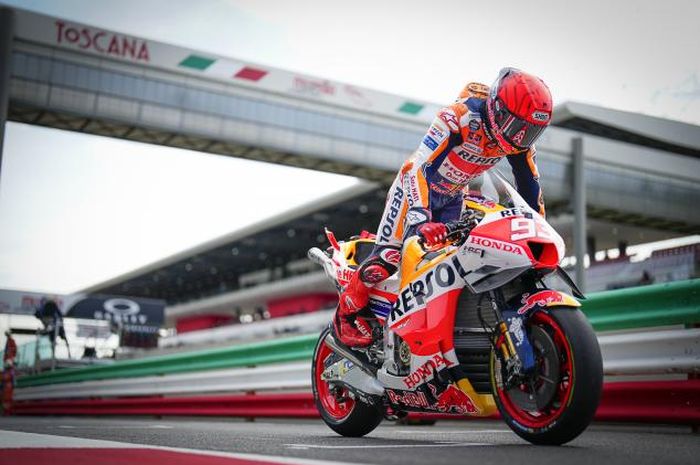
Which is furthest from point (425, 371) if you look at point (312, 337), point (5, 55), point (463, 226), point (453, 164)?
point (5, 55)

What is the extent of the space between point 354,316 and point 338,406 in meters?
0.72

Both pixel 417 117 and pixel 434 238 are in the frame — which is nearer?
pixel 434 238

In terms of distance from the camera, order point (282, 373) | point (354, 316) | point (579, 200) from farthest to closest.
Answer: point (579, 200) < point (282, 373) < point (354, 316)

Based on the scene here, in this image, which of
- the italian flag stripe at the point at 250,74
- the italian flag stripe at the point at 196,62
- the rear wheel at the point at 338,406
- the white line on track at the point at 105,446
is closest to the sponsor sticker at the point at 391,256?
the rear wheel at the point at 338,406

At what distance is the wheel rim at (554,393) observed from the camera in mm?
3447

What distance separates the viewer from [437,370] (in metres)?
4.03

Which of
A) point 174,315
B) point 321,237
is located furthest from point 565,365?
point 174,315

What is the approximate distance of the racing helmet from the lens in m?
4.03

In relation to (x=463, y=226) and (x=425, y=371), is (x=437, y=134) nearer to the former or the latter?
(x=463, y=226)

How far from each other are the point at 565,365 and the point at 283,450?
4.31 ft

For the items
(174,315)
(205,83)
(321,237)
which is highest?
(205,83)

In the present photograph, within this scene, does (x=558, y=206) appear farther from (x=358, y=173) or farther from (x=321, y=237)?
(x=321, y=237)

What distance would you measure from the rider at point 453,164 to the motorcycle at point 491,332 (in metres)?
0.19

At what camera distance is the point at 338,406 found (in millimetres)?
5359
